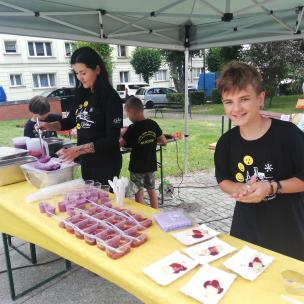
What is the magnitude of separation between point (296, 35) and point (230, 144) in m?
3.03

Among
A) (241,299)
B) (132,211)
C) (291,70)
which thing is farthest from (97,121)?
(291,70)

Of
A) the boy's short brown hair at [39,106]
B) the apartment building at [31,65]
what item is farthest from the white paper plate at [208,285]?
the apartment building at [31,65]

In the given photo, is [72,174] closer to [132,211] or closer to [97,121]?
[97,121]

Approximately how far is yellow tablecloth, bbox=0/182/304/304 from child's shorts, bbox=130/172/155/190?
158cm

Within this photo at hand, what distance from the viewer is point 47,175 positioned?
2.11 meters

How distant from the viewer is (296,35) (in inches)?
152

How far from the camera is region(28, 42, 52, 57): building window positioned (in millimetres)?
24047

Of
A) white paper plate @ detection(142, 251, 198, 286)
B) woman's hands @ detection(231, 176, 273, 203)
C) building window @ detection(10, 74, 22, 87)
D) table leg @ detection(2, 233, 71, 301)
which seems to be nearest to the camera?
white paper plate @ detection(142, 251, 198, 286)

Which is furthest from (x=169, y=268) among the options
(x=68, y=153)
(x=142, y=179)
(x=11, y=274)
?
(x=142, y=179)

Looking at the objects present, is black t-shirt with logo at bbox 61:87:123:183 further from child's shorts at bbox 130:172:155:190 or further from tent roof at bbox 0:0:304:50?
tent roof at bbox 0:0:304:50

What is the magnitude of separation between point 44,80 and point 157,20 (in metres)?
23.3

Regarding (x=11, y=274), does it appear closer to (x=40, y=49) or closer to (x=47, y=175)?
(x=47, y=175)

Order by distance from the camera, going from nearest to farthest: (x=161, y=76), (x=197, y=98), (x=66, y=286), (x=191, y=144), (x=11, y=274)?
(x=11, y=274), (x=66, y=286), (x=191, y=144), (x=197, y=98), (x=161, y=76)

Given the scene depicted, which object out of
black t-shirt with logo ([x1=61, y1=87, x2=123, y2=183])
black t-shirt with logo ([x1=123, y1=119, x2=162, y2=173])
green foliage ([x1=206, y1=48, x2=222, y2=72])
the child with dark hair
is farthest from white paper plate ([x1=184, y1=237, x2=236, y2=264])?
green foliage ([x1=206, y1=48, x2=222, y2=72])
